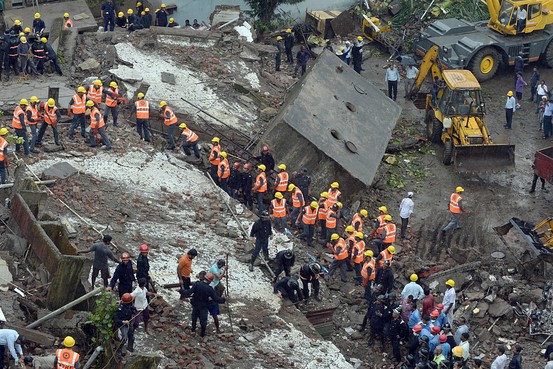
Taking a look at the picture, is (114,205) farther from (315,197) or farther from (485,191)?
(485,191)

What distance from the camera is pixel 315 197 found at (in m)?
23.9

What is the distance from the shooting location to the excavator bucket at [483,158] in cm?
2564

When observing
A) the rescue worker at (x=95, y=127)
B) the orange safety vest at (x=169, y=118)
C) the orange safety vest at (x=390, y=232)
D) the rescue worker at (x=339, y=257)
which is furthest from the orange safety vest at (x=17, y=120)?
the orange safety vest at (x=390, y=232)

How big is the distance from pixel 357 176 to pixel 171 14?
13629 mm

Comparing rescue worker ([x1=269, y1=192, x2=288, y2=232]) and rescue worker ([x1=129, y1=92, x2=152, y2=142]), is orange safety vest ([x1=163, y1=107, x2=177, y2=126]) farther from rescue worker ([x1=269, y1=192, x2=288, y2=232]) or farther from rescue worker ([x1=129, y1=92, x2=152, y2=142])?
rescue worker ([x1=269, y1=192, x2=288, y2=232])

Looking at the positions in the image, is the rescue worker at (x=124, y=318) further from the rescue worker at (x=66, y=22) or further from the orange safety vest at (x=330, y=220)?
the rescue worker at (x=66, y=22)

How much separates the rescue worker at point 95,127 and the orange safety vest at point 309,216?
4.44 meters

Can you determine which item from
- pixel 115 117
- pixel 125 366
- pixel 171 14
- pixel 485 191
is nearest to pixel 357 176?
pixel 485 191

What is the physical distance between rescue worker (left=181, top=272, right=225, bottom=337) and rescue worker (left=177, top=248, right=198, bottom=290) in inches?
25.6

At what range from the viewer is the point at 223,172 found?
76.4 feet

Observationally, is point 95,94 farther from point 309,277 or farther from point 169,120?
point 309,277

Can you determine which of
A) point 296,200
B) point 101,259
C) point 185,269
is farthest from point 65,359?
point 296,200

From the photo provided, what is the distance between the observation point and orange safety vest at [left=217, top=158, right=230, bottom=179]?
23266 mm

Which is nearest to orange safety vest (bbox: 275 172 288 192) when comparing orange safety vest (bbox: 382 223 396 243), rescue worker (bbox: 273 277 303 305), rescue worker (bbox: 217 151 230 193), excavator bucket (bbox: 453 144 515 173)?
rescue worker (bbox: 217 151 230 193)
